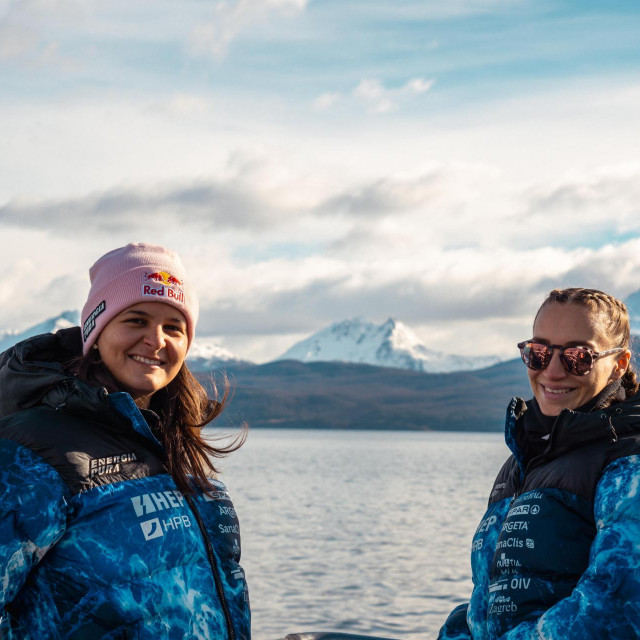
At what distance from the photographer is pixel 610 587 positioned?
9.18ft

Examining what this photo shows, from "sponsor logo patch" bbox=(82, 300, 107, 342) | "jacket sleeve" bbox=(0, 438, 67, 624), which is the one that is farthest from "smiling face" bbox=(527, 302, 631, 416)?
"jacket sleeve" bbox=(0, 438, 67, 624)

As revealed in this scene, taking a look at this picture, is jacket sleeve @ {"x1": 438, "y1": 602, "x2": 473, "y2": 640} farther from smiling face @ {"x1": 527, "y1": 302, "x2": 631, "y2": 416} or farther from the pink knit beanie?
the pink knit beanie

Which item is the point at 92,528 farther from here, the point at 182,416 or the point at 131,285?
the point at 131,285

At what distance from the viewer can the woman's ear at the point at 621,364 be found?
11.5 ft

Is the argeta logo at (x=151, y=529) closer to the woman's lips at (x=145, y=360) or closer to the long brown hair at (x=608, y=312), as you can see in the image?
the woman's lips at (x=145, y=360)

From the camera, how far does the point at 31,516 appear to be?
2689 millimetres

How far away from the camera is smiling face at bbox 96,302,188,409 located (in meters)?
3.23

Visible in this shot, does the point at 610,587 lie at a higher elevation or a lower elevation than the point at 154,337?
lower

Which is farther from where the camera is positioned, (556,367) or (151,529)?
(556,367)

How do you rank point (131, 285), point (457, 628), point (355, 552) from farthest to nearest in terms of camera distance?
1. point (355, 552)
2. point (457, 628)
3. point (131, 285)

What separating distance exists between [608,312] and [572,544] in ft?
3.15

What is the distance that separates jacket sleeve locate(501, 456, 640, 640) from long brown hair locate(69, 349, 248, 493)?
136 cm

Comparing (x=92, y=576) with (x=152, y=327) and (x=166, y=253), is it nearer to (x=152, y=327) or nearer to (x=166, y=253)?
(x=152, y=327)

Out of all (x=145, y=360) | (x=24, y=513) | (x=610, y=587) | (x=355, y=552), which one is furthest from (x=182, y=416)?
(x=355, y=552)
